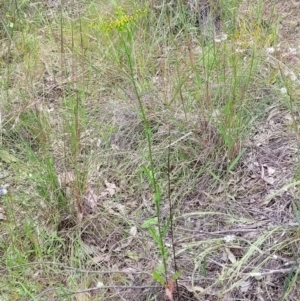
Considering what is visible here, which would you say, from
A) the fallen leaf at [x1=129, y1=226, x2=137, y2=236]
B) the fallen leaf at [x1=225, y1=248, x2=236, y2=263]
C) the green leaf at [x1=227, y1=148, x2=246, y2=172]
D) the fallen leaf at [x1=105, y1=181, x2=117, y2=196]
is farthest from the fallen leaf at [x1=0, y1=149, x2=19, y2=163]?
the fallen leaf at [x1=225, y1=248, x2=236, y2=263]

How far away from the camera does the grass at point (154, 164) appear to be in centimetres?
169

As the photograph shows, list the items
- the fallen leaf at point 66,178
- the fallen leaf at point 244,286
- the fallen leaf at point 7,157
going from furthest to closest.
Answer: the fallen leaf at point 7,157 < the fallen leaf at point 66,178 < the fallen leaf at point 244,286

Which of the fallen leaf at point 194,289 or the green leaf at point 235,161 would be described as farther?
the green leaf at point 235,161

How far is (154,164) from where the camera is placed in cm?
213

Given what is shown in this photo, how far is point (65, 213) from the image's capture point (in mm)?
1991

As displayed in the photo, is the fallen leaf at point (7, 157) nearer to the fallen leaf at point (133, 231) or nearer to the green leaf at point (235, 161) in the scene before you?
the fallen leaf at point (133, 231)

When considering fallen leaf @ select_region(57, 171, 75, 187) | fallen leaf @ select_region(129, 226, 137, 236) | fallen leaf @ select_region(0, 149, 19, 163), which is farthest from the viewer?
fallen leaf @ select_region(0, 149, 19, 163)

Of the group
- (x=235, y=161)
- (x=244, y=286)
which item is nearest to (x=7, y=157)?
(x=235, y=161)

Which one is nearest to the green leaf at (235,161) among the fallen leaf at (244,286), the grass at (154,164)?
the grass at (154,164)

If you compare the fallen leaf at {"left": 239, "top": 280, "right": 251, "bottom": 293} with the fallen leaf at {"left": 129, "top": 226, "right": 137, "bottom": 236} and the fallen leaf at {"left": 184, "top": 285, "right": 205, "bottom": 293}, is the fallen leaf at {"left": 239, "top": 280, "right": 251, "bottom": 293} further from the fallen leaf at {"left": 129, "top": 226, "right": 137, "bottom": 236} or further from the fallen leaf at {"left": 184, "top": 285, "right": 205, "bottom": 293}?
the fallen leaf at {"left": 129, "top": 226, "right": 137, "bottom": 236}

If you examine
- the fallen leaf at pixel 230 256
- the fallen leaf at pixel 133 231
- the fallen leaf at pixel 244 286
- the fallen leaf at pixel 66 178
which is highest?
the fallen leaf at pixel 66 178

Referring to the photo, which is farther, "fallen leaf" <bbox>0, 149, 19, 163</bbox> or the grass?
"fallen leaf" <bbox>0, 149, 19, 163</bbox>

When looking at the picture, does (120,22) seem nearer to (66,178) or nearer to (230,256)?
(66,178)

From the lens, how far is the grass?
1.69 meters
